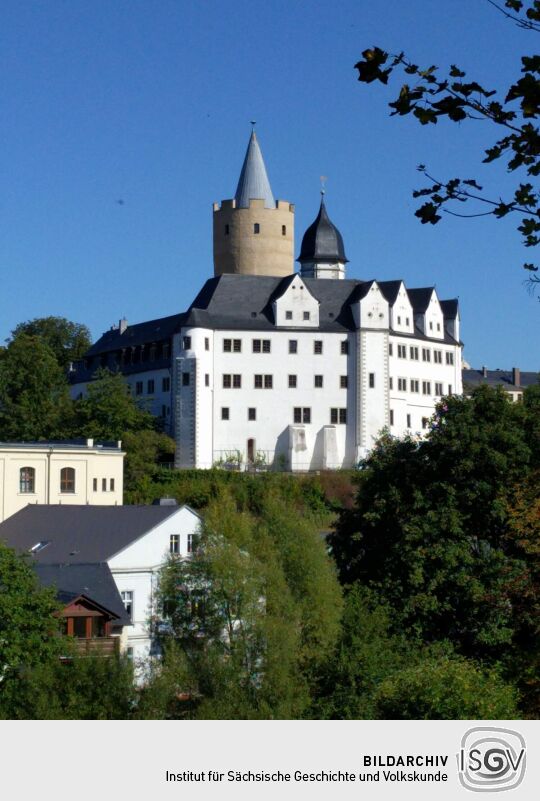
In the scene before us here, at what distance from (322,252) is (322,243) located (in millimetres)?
855

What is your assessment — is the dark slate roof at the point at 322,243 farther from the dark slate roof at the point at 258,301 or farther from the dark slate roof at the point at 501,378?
the dark slate roof at the point at 501,378

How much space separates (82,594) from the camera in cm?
4431

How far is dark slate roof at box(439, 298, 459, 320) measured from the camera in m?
98.5

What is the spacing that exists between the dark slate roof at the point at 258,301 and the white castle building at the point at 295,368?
9 centimetres

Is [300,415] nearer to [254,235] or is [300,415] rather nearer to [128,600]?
[254,235]

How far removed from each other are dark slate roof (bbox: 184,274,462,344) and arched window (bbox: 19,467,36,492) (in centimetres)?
2686

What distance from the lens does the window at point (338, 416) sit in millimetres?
89000

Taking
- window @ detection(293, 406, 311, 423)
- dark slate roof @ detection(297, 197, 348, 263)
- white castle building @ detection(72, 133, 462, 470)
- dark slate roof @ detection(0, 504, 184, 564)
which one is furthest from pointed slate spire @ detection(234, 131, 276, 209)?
dark slate roof @ detection(0, 504, 184, 564)

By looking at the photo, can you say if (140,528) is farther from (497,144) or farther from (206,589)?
(497,144)

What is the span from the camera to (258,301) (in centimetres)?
9256

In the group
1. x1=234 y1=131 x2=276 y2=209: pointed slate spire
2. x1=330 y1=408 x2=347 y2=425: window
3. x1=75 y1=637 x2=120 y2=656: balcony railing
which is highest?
x1=234 y1=131 x2=276 y2=209: pointed slate spire

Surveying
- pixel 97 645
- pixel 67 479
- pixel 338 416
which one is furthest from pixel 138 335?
pixel 97 645

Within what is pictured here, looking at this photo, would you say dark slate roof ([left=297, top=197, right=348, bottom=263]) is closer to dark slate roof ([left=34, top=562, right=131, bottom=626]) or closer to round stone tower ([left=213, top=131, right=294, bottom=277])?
round stone tower ([left=213, top=131, right=294, bottom=277])
